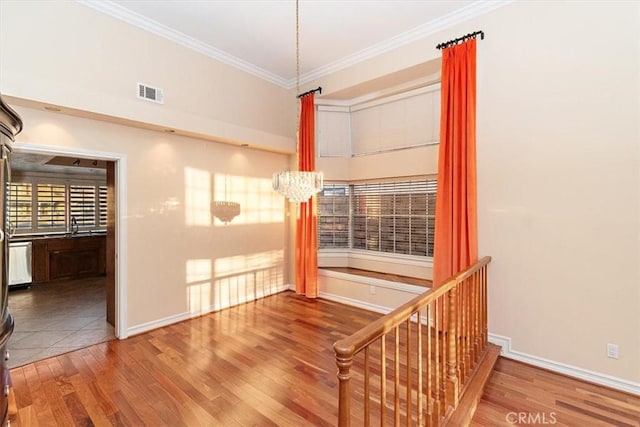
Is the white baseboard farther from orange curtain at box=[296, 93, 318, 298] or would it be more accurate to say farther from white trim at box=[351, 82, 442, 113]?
white trim at box=[351, 82, 442, 113]

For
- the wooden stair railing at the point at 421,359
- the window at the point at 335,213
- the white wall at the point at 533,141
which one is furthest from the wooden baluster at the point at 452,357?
the window at the point at 335,213

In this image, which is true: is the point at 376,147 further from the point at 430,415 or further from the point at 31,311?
the point at 31,311

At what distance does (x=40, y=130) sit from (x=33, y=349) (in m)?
2.39

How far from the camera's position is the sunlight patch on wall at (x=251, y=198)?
15.5ft

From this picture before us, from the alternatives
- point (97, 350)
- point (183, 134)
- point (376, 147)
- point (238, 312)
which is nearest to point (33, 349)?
point (97, 350)

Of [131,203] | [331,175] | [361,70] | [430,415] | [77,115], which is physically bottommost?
[430,415]

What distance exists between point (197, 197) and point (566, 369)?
476 centimetres

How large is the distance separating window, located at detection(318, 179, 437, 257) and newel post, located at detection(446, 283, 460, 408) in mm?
2471

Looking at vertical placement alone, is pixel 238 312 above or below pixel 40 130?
below

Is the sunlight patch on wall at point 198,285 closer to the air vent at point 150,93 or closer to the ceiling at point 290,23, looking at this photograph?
the air vent at point 150,93

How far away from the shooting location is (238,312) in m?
4.55

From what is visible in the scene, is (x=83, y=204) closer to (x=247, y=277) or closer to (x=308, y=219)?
(x=247, y=277)

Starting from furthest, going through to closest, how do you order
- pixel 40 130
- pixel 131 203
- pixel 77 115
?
pixel 131 203, pixel 77 115, pixel 40 130
